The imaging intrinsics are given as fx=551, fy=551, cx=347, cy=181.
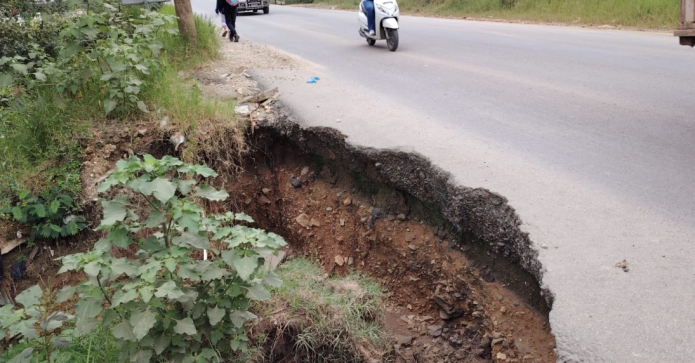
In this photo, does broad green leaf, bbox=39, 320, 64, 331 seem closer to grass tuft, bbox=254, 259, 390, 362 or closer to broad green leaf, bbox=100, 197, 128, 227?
broad green leaf, bbox=100, 197, 128, 227

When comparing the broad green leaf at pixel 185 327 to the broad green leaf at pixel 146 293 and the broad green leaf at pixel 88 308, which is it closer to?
the broad green leaf at pixel 146 293

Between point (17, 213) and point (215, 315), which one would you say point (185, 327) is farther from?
point (17, 213)

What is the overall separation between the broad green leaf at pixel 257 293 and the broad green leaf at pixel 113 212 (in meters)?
0.70

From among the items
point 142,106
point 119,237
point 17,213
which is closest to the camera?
point 119,237

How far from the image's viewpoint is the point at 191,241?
272 centimetres

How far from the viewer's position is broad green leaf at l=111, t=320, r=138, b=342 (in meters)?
2.48

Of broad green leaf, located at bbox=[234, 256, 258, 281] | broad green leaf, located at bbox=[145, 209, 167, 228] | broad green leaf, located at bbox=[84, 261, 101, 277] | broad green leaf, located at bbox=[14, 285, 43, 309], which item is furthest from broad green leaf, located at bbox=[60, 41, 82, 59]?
broad green leaf, located at bbox=[234, 256, 258, 281]

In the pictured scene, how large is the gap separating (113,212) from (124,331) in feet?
1.80

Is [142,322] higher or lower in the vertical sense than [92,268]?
lower

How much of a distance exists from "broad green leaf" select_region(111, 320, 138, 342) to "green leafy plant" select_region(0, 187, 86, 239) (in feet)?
7.94

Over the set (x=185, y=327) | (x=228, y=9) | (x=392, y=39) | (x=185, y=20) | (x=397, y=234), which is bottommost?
(x=397, y=234)

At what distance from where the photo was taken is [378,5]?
996 cm

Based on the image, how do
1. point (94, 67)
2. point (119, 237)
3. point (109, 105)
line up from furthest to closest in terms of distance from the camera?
point (94, 67) < point (109, 105) < point (119, 237)

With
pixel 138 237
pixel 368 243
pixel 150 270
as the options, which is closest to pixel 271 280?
pixel 150 270
